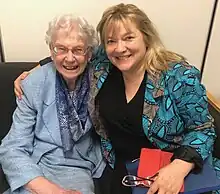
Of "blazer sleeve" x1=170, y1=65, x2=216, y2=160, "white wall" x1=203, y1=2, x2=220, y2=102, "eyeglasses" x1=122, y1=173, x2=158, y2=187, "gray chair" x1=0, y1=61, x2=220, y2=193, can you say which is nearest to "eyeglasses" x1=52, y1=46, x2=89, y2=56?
"gray chair" x1=0, y1=61, x2=220, y2=193

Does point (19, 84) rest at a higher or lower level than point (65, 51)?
lower

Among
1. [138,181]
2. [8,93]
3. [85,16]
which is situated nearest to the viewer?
[138,181]

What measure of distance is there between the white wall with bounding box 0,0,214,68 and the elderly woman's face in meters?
0.40

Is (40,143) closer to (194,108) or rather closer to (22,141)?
(22,141)

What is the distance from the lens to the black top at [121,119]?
1.47 meters

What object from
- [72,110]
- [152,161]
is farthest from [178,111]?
[72,110]

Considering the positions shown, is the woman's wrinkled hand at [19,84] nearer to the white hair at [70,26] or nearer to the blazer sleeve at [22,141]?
the blazer sleeve at [22,141]

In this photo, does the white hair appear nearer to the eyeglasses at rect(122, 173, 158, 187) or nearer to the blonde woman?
the blonde woman

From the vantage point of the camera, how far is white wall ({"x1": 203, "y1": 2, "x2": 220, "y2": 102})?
1.93 m

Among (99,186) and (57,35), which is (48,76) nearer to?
(57,35)

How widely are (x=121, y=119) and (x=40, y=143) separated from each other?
394 millimetres

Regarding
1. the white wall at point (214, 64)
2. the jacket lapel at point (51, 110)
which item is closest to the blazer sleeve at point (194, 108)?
the jacket lapel at point (51, 110)

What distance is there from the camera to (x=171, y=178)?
4.34 feet

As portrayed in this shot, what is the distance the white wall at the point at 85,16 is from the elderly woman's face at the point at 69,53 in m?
0.40
